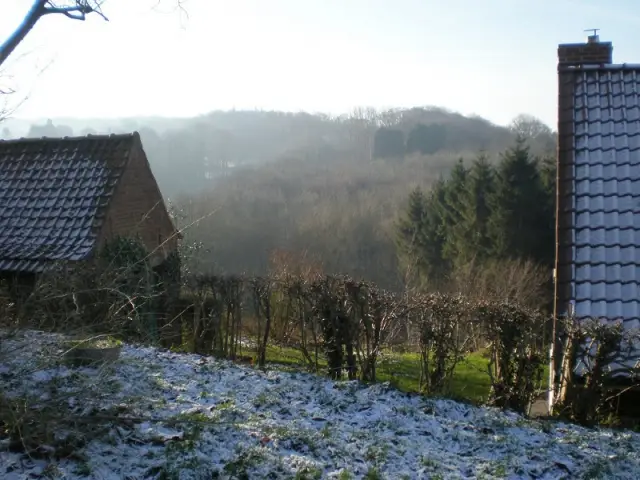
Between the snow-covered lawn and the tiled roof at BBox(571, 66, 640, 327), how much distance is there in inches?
69.5

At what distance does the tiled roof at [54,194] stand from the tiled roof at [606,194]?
9.53 meters

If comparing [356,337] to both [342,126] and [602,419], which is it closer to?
[602,419]

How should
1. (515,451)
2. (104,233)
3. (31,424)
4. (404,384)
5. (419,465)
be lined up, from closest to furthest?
(31,424)
(419,465)
(515,451)
(404,384)
(104,233)

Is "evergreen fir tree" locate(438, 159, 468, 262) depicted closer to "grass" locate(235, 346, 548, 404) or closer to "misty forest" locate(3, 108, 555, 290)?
"misty forest" locate(3, 108, 555, 290)

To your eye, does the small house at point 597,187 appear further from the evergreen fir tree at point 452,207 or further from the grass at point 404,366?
the evergreen fir tree at point 452,207

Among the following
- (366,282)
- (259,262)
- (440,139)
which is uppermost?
(440,139)

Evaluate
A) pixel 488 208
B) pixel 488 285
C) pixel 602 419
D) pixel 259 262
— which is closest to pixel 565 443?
pixel 602 419

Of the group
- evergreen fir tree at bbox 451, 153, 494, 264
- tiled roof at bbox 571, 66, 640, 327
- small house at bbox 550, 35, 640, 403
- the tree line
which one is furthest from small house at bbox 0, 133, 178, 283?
evergreen fir tree at bbox 451, 153, 494, 264

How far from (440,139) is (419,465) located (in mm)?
79009

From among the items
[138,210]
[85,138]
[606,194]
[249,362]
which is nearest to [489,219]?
[138,210]

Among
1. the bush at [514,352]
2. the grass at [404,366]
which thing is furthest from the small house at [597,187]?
the grass at [404,366]

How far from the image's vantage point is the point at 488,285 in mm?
27453

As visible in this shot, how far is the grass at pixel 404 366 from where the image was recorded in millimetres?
9396

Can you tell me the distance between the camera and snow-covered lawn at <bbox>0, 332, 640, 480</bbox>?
5.39 meters
